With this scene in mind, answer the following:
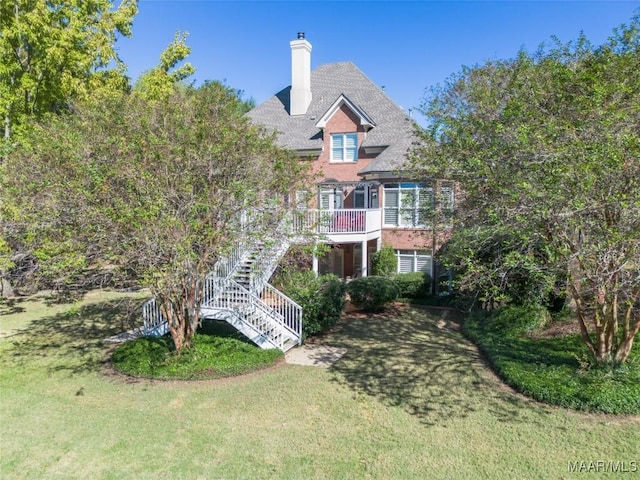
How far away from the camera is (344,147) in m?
22.8

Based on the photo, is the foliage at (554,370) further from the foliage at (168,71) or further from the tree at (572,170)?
the foliage at (168,71)

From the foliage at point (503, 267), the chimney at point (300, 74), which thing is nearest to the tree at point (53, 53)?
the chimney at point (300, 74)

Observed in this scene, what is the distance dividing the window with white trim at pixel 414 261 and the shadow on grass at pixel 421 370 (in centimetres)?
560

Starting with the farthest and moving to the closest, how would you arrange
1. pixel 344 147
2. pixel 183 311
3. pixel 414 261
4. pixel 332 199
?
1. pixel 332 199
2. pixel 344 147
3. pixel 414 261
4. pixel 183 311

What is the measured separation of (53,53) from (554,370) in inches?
801

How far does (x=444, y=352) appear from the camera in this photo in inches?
472

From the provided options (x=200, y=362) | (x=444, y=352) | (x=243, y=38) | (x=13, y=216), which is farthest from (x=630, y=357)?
(x=243, y=38)

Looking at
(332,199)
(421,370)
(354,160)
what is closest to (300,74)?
(354,160)

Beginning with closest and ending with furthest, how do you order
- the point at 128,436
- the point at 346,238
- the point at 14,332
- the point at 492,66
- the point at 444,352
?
the point at 128,436 < the point at 444,352 < the point at 14,332 < the point at 492,66 < the point at 346,238

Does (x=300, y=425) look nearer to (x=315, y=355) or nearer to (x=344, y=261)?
(x=315, y=355)

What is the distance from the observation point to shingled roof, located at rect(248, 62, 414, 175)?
2111cm

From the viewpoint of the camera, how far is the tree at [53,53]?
56.1 feet

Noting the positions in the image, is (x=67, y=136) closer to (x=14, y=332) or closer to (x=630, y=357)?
(x=14, y=332)

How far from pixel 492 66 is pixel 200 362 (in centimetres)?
1446
